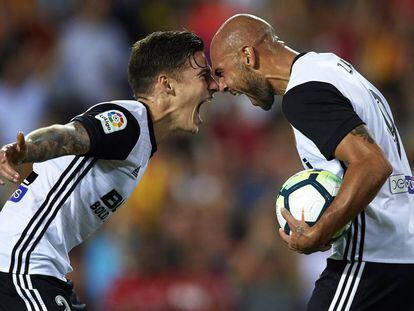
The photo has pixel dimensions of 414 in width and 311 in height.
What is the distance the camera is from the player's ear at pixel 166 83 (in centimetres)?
554

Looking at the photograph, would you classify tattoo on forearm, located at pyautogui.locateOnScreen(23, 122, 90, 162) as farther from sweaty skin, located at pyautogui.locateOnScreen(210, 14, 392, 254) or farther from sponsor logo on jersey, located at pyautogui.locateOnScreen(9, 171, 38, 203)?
sweaty skin, located at pyautogui.locateOnScreen(210, 14, 392, 254)

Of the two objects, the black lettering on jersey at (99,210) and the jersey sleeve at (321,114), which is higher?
the jersey sleeve at (321,114)

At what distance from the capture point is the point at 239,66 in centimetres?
518

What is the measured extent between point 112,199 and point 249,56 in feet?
3.48

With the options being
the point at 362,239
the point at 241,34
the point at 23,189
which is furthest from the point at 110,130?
the point at 362,239

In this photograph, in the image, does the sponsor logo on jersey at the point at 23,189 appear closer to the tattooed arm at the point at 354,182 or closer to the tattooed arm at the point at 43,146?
the tattooed arm at the point at 43,146

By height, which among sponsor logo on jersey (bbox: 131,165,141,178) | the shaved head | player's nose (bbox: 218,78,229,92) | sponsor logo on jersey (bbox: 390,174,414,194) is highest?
the shaved head

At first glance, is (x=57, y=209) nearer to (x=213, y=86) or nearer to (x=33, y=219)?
(x=33, y=219)

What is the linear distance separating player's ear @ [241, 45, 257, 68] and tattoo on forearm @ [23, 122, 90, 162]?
3.22 ft

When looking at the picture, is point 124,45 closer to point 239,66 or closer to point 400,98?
point 400,98

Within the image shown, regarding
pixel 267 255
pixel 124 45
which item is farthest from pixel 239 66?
pixel 124 45

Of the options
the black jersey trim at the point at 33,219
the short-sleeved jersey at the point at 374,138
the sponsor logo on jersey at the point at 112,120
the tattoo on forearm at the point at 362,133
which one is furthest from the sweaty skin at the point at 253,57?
the black jersey trim at the point at 33,219

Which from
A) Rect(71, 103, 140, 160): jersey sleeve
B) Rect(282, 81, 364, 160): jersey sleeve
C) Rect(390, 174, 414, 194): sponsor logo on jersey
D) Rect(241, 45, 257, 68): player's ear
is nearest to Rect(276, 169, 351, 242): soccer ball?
Rect(282, 81, 364, 160): jersey sleeve

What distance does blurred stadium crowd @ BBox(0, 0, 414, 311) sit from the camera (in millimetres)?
8711
